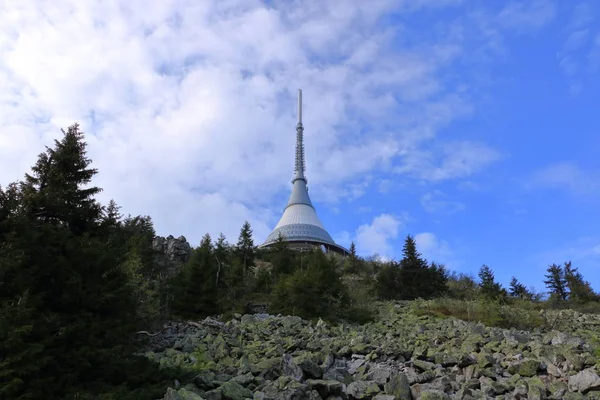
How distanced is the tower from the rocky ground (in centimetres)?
4405

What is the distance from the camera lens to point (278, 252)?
1395 inches

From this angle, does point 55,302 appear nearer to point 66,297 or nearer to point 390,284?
point 66,297

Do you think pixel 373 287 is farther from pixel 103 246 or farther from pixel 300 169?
pixel 300 169

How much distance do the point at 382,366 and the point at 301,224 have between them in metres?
54.5

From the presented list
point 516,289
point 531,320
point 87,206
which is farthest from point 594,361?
point 516,289

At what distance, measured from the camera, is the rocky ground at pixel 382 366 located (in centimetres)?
767

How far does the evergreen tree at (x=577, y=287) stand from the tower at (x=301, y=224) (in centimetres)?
2790

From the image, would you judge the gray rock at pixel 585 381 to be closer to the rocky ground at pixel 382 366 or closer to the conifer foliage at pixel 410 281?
the rocky ground at pixel 382 366

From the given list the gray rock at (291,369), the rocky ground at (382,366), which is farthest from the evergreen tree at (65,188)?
the gray rock at (291,369)

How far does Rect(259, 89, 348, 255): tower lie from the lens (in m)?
61.7

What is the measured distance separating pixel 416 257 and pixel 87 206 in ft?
87.7

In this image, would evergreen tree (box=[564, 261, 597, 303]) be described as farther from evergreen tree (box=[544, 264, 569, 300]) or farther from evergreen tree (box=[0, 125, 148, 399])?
evergreen tree (box=[0, 125, 148, 399])

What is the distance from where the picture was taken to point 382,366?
969 centimetres

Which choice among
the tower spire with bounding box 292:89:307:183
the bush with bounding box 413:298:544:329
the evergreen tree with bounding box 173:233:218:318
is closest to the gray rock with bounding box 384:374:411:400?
the bush with bounding box 413:298:544:329
